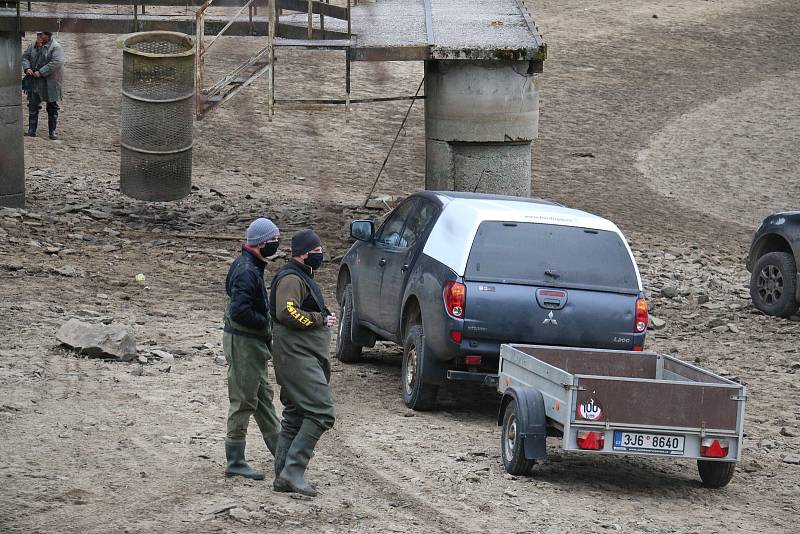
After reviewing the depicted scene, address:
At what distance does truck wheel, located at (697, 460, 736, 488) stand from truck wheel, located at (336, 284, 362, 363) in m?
4.20

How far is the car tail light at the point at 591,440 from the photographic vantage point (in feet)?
28.9

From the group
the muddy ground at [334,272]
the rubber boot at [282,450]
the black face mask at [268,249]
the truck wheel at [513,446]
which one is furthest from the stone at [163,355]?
the black face mask at [268,249]

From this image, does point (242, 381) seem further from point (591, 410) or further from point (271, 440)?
point (591, 410)

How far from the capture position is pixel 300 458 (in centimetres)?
820

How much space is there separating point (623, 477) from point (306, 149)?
16741mm

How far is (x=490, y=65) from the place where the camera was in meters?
18.4

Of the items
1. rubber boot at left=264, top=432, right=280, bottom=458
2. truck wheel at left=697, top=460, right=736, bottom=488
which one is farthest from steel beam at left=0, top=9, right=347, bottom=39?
truck wheel at left=697, top=460, right=736, bottom=488

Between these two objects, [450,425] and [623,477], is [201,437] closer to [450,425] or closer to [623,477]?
[450,425]

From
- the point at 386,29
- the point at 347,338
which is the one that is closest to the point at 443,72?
the point at 386,29

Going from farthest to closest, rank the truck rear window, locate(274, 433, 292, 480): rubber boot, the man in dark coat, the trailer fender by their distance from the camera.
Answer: the man in dark coat
the truck rear window
the trailer fender
locate(274, 433, 292, 480): rubber boot

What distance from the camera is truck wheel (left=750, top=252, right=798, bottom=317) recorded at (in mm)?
15383

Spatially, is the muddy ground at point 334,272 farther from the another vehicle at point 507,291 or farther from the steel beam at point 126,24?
the steel beam at point 126,24

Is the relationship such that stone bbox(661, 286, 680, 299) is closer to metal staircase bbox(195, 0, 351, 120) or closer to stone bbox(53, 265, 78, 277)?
metal staircase bbox(195, 0, 351, 120)

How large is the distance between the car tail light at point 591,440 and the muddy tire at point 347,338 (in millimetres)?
4120
